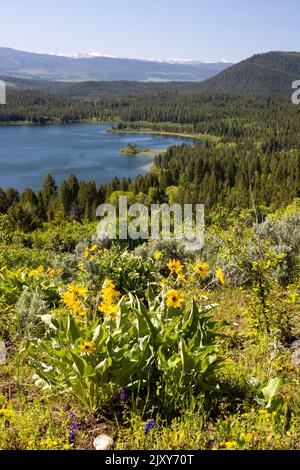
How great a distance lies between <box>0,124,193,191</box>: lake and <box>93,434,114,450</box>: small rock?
303 feet

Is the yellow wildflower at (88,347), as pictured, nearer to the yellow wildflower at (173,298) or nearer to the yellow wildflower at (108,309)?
the yellow wildflower at (108,309)

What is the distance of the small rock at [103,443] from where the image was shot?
9.73ft

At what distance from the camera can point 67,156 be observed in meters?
130

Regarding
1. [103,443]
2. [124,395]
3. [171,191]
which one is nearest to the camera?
[103,443]

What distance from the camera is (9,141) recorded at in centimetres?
15925

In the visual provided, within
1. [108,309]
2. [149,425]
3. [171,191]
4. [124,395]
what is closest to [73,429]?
[124,395]

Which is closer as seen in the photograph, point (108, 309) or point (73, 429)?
point (73, 429)

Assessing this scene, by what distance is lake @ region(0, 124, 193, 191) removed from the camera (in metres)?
104

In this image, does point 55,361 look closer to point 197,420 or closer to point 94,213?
point 197,420

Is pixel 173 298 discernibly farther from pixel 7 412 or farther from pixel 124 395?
pixel 7 412

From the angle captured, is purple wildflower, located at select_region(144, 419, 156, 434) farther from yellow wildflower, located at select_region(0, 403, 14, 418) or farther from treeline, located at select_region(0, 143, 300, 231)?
treeline, located at select_region(0, 143, 300, 231)

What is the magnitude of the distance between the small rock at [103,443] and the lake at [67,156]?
92.2 metres

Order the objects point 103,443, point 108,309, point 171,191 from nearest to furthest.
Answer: point 103,443
point 108,309
point 171,191

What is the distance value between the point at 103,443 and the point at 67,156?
431ft
